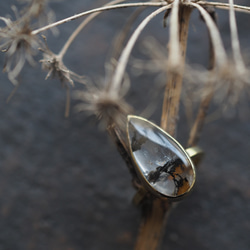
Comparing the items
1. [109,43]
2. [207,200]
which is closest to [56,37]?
[109,43]

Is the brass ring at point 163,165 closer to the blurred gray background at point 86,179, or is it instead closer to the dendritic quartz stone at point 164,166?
the dendritic quartz stone at point 164,166

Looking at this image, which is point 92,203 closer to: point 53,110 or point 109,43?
point 53,110

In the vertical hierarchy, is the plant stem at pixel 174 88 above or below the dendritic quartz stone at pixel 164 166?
above

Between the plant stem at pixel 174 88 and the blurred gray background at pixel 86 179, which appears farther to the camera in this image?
the blurred gray background at pixel 86 179

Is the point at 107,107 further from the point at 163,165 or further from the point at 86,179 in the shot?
the point at 86,179

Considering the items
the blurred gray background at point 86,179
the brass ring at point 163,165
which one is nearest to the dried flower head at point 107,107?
the brass ring at point 163,165

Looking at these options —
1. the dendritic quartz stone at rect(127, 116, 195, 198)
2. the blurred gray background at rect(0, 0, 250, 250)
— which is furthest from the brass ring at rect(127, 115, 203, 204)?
the blurred gray background at rect(0, 0, 250, 250)
